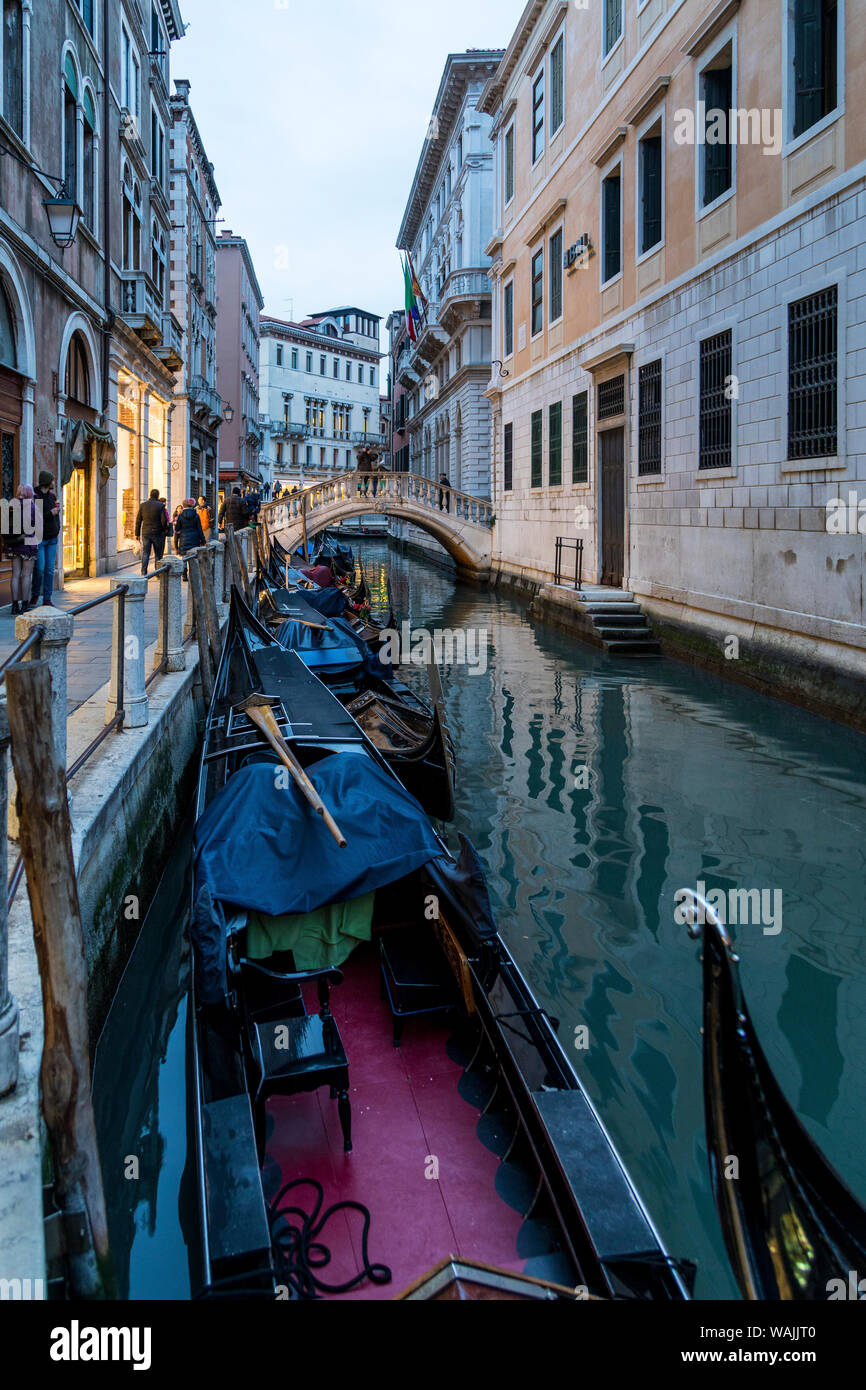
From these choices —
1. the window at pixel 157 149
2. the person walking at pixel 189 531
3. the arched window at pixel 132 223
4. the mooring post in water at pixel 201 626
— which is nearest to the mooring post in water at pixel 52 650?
the mooring post in water at pixel 201 626

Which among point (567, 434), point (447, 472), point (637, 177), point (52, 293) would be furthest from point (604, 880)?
point (447, 472)

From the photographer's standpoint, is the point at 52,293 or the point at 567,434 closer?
the point at 52,293

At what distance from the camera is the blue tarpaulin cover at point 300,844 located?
11.9 ft

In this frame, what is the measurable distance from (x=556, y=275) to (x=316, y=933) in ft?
52.8

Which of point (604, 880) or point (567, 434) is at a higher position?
point (567, 434)

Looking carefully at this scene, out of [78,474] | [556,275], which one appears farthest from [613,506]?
[78,474]

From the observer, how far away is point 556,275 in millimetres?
17594

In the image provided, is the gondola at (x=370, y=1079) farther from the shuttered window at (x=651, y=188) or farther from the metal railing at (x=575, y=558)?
the metal railing at (x=575, y=558)

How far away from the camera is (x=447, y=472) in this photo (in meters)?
34.2

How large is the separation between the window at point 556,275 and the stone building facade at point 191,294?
1009 cm

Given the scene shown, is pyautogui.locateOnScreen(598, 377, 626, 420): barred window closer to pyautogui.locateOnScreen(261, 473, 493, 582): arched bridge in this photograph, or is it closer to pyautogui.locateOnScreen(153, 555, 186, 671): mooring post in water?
pyautogui.locateOnScreen(153, 555, 186, 671): mooring post in water

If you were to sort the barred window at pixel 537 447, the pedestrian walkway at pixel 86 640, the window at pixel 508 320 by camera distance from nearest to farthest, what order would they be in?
the pedestrian walkway at pixel 86 640 < the barred window at pixel 537 447 < the window at pixel 508 320
